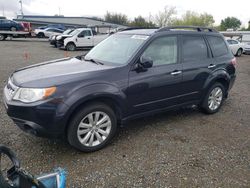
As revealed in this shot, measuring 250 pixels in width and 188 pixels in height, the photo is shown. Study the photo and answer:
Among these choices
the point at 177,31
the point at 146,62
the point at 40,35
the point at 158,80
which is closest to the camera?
the point at 146,62

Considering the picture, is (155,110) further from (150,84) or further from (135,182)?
(135,182)

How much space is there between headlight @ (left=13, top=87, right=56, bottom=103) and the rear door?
2.43 m

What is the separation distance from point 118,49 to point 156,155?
1.90 metres

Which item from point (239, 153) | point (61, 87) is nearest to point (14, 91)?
point (61, 87)

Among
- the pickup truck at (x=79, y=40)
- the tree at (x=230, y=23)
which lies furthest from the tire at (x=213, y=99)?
the tree at (x=230, y=23)

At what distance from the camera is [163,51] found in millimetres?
4203

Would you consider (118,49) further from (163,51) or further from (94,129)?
(94,129)

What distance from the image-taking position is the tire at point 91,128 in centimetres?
331

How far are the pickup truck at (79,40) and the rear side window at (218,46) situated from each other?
13.9m

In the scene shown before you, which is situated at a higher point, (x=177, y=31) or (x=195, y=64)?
(x=177, y=31)

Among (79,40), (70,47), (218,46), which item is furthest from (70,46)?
(218,46)

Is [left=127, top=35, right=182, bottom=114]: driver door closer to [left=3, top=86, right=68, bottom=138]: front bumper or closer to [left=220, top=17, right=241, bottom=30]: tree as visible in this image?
[left=3, top=86, right=68, bottom=138]: front bumper

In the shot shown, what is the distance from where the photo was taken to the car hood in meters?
3.19

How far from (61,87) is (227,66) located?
370 centimetres
